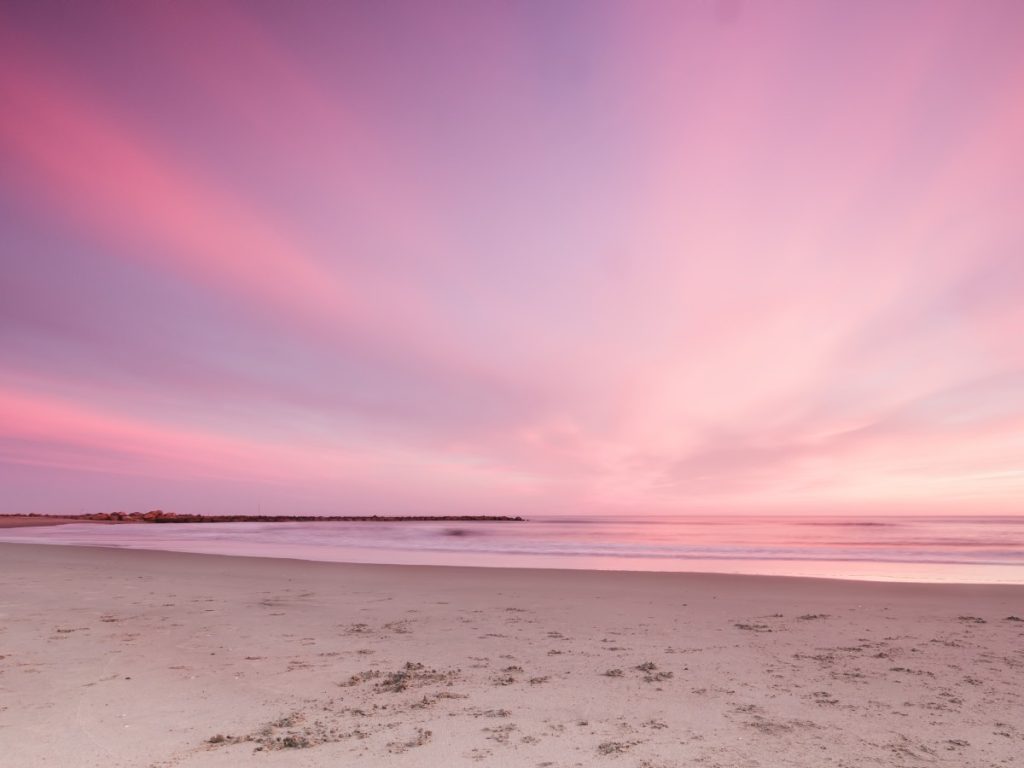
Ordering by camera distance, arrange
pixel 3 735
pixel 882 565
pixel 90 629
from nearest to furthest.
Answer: pixel 3 735 < pixel 90 629 < pixel 882 565

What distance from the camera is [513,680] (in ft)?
20.1

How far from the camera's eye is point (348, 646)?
25.1ft

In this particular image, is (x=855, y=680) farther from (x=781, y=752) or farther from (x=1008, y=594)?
(x=1008, y=594)

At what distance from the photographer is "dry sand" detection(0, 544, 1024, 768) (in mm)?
4414


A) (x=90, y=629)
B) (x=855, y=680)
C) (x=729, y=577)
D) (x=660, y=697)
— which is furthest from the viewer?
(x=729, y=577)

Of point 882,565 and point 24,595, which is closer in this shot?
point 24,595

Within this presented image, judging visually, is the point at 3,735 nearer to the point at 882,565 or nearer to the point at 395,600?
the point at 395,600

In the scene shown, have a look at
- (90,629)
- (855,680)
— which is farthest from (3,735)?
(855,680)

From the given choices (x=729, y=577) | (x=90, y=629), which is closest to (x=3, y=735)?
(x=90, y=629)

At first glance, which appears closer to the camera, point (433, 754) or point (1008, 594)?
point (433, 754)

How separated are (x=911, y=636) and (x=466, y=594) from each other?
736 centimetres

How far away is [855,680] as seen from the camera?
6105 mm

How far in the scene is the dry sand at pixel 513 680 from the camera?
14.5 ft

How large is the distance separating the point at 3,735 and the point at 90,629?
4.56 meters
